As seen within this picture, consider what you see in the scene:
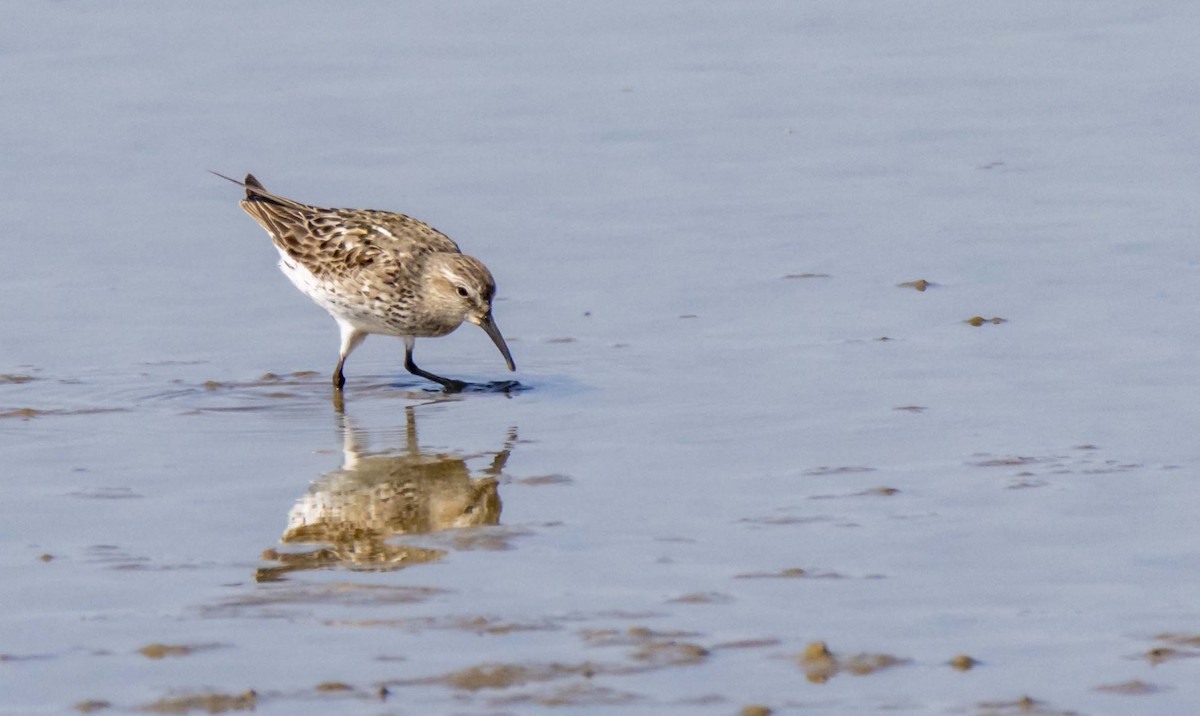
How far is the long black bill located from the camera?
1139 centimetres

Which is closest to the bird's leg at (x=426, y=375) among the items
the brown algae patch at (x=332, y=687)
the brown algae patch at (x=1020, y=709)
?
the brown algae patch at (x=332, y=687)

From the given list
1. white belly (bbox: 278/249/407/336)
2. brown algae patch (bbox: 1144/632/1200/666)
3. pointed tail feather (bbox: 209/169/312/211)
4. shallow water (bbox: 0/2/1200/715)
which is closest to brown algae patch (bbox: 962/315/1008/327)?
shallow water (bbox: 0/2/1200/715)

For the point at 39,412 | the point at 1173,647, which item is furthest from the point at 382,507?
the point at 1173,647

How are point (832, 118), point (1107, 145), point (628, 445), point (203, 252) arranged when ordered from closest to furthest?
point (628, 445), point (203, 252), point (1107, 145), point (832, 118)

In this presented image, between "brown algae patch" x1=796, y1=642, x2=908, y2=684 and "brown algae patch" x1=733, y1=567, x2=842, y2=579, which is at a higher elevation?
"brown algae patch" x1=733, y1=567, x2=842, y2=579

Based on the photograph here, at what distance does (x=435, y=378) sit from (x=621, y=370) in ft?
3.59

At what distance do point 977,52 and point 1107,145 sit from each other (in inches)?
129

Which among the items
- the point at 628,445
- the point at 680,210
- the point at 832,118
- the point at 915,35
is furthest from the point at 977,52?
the point at 628,445

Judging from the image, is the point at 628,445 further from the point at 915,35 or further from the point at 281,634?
the point at 915,35

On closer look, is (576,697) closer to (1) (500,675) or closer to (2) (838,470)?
(1) (500,675)

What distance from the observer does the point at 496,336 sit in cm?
1158

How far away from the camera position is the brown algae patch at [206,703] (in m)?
6.64

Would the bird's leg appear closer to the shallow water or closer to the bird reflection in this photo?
the shallow water

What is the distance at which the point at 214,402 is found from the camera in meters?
11.0
